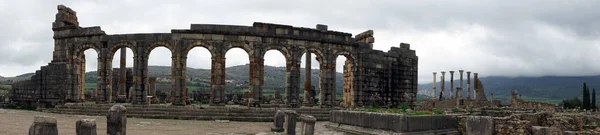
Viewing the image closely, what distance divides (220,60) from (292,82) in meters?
4.19

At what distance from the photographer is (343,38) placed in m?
28.5

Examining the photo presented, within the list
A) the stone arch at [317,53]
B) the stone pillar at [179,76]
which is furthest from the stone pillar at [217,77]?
the stone arch at [317,53]

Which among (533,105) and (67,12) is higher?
(67,12)

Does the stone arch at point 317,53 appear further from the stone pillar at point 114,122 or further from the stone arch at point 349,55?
the stone pillar at point 114,122

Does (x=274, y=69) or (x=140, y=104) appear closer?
(x=140, y=104)

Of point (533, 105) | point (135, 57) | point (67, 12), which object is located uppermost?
point (67, 12)

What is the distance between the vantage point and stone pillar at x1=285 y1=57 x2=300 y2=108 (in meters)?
26.4

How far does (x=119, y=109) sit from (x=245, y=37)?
537 inches

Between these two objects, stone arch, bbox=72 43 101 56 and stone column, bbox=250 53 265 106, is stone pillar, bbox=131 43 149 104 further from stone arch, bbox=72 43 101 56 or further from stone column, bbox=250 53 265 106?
stone column, bbox=250 53 265 106

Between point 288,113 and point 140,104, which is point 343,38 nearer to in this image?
point 140,104

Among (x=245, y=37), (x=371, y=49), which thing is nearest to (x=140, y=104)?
(x=245, y=37)

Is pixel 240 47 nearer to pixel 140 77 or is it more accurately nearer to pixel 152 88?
pixel 140 77

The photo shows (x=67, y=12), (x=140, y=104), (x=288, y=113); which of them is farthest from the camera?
(x=67, y=12)

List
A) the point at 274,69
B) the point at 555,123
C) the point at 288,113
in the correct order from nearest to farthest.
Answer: the point at 288,113 → the point at 555,123 → the point at 274,69
